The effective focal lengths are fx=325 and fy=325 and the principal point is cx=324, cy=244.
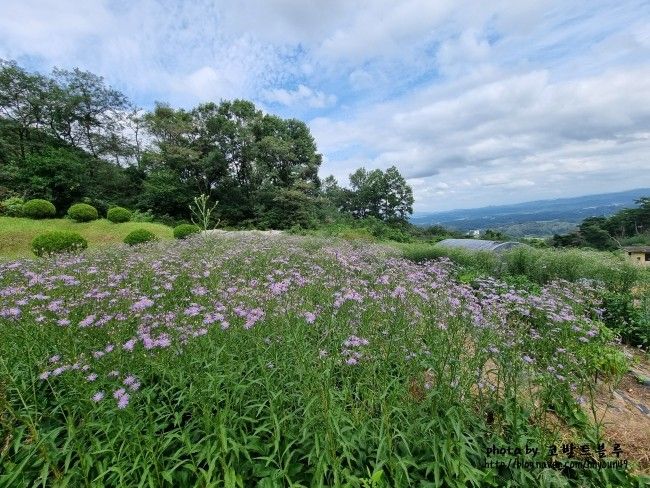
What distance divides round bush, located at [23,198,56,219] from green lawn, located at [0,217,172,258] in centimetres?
46

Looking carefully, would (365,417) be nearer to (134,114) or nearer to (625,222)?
(134,114)

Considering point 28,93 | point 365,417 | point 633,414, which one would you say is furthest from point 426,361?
point 28,93

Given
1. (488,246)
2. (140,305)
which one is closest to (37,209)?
(140,305)

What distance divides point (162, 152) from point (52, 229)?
13294mm

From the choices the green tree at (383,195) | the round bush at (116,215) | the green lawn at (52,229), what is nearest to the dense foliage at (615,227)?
the green tree at (383,195)

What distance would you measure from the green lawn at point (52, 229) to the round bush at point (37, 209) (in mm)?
462

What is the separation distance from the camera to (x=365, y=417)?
218cm

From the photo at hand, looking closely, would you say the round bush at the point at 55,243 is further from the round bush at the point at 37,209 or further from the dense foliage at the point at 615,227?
the dense foliage at the point at 615,227

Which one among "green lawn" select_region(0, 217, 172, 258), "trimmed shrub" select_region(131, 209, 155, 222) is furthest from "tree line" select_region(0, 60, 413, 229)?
"green lawn" select_region(0, 217, 172, 258)

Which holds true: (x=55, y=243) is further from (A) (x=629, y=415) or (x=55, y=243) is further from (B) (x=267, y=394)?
(A) (x=629, y=415)

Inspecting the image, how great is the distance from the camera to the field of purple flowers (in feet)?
6.16

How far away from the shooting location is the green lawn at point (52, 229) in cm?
1380

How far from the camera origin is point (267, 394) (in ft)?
7.02

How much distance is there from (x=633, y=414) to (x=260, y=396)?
3.69m
